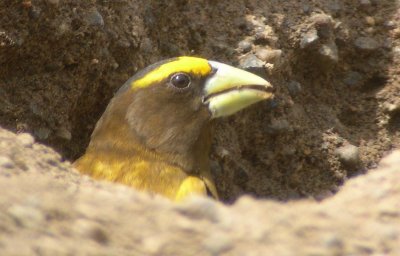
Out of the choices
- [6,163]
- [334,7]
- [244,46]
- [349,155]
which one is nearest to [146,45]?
[244,46]

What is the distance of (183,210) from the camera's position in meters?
2.61

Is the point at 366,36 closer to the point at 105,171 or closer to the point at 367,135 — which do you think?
the point at 367,135

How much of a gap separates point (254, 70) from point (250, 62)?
59mm

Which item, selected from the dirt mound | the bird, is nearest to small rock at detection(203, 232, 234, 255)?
the dirt mound

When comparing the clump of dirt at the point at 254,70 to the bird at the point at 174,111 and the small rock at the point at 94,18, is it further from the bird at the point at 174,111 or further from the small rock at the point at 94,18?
the bird at the point at 174,111

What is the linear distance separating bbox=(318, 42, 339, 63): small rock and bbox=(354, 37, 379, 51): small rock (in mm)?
232

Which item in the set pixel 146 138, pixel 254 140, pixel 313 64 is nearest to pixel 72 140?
pixel 146 138

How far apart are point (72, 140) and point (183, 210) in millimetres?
2948

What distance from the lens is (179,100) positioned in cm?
489

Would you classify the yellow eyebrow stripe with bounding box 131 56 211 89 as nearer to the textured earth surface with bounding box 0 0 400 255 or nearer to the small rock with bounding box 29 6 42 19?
the textured earth surface with bounding box 0 0 400 255

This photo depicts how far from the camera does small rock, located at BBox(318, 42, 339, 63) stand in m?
5.78

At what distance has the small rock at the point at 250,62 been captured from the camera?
5539 millimetres

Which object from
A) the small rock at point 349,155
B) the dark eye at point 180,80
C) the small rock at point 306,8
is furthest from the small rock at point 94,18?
the small rock at point 349,155

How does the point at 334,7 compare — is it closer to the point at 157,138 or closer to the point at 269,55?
A: the point at 269,55
